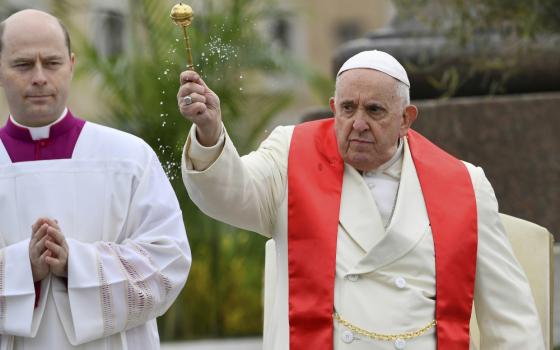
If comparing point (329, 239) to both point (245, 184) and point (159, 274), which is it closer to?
point (245, 184)

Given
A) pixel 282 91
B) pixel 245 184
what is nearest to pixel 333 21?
pixel 282 91

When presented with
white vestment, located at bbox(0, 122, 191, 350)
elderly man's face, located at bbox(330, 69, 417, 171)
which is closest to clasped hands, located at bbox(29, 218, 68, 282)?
white vestment, located at bbox(0, 122, 191, 350)

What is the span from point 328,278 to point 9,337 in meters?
1.16

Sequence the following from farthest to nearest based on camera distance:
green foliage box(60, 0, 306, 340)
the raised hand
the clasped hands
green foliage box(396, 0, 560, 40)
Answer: green foliage box(60, 0, 306, 340) → green foliage box(396, 0, 560, 40) → the clasped hands → the raised hand

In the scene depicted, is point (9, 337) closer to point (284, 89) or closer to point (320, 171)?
point (320, 171)

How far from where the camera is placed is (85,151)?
217 inches

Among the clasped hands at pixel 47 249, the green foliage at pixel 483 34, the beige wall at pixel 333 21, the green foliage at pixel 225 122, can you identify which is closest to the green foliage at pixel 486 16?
the green foliage at pixel 483 34

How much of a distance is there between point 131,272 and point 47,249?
1.12 ft

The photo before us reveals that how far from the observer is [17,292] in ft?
17.1

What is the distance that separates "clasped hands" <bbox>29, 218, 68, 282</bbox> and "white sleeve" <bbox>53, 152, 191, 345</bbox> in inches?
1.9

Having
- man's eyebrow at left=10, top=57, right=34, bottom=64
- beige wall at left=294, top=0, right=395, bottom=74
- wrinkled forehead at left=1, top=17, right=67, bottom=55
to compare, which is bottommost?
man's eyebrow at left=10, top=57, right=34, bottom=64

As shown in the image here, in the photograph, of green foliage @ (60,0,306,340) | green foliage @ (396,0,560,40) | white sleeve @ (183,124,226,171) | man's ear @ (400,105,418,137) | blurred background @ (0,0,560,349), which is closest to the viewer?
white sleeve @ (183,124,226,171)

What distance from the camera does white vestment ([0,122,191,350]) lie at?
17.2 ft

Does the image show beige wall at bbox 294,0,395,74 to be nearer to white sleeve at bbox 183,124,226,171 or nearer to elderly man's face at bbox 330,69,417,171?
elderly man's face at bbox 330,69,417,171
